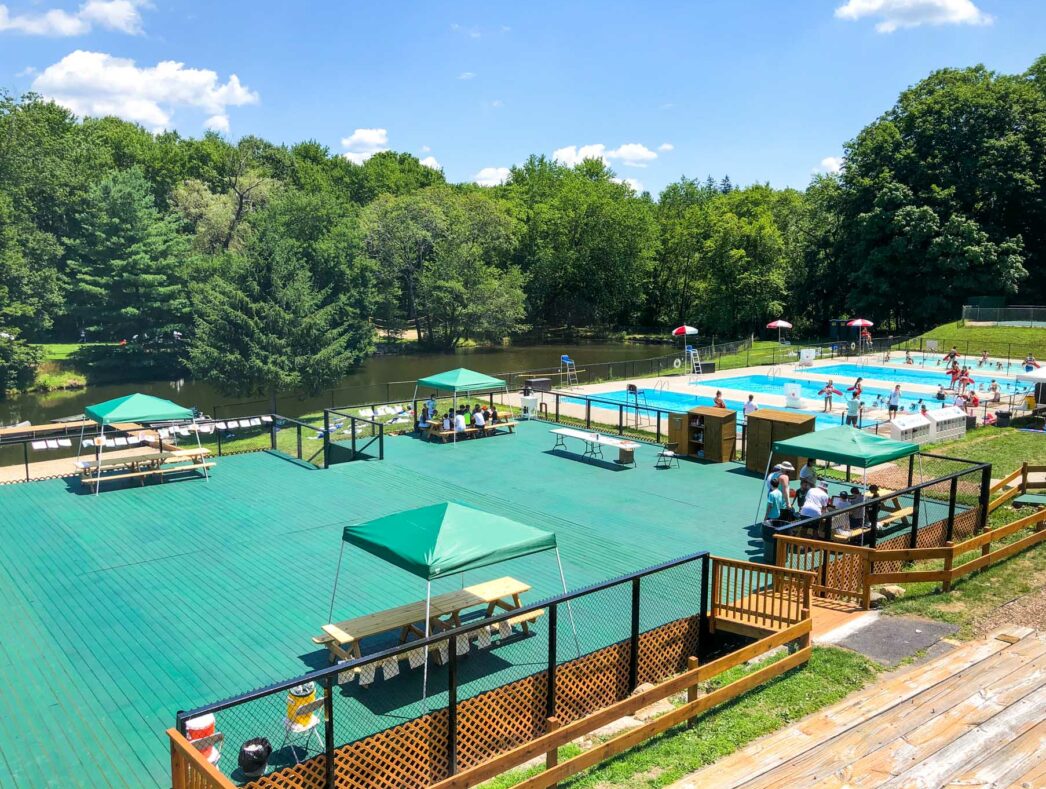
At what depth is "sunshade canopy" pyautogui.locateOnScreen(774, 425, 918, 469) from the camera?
12336 millimetres

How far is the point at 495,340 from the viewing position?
63.9 m

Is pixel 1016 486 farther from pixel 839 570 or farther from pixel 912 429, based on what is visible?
pixel 839 570

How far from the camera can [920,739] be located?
635 cm

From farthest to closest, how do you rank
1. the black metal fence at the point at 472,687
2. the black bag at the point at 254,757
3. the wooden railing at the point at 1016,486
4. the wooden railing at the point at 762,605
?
the wooden railing at the point at 1016,486 < the wooden railing at the point at 762,605 < the black bag at the point at 254,757 < the black metal fence at the point at 472,687

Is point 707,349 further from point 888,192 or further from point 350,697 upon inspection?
point 350,697

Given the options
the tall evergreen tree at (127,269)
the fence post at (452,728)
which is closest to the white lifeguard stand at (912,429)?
the fence post at (452,728)

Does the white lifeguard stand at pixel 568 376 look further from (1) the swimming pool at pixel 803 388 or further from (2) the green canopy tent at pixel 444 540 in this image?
(2) the green canopy tent at pixel 444 540

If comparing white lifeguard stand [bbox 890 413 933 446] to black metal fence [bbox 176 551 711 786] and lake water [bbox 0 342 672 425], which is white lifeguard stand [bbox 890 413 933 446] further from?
lake water [bbox 0 342 672 425]

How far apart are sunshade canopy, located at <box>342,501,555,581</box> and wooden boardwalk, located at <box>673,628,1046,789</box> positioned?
287 cm

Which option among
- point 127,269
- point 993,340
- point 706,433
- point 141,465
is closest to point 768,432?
point 706,433

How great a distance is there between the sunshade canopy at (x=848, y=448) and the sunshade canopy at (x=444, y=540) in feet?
19.8

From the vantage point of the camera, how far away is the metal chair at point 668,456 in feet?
59.4

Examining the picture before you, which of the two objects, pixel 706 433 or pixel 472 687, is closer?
pixel 472 687

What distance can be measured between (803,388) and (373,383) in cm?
2845
